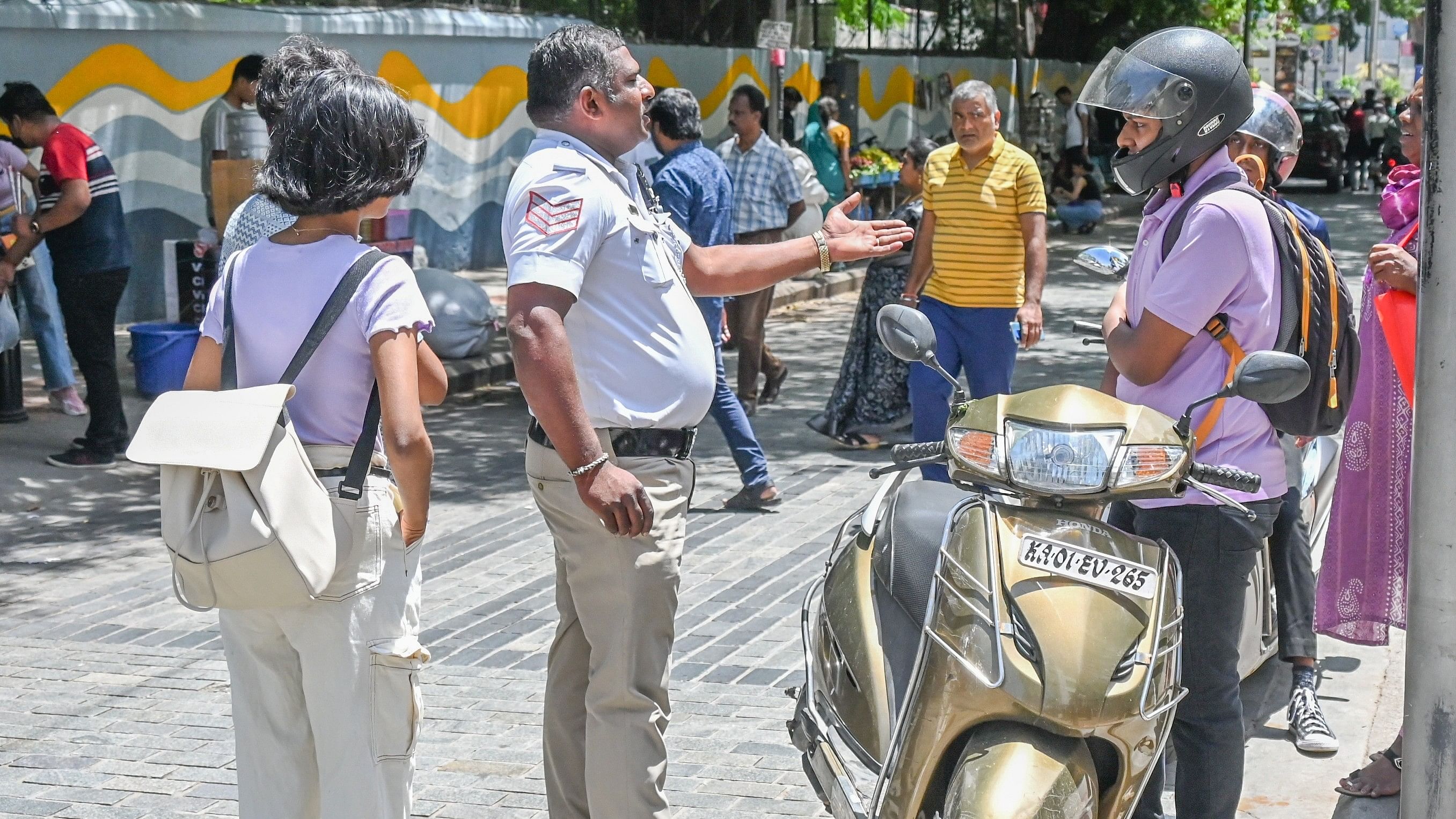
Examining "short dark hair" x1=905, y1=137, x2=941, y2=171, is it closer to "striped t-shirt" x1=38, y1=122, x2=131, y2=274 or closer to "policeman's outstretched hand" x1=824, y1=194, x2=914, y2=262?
"striped t-shirt" x1=38, y1=122, x2=131, y2=274

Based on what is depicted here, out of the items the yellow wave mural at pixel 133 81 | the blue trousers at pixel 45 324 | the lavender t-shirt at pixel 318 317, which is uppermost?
the yellow wave mural at pixel 133 81

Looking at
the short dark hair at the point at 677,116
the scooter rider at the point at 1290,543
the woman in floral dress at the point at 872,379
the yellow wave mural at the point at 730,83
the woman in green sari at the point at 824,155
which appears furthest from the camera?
the yellow wave mural at the point at 730,83

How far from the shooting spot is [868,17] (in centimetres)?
2536

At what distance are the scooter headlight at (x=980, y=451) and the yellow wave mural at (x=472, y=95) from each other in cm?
1312

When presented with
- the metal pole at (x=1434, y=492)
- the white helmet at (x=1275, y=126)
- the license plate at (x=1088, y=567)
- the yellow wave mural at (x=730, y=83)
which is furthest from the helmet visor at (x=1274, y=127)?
the yellow wave mural at (x=730, y=83)

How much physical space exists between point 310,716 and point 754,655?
8.65ft

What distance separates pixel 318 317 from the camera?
10.2 ft

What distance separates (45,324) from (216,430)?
7.46 m

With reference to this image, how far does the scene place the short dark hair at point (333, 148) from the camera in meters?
3.14

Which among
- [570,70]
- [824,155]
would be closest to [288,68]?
[570,70]

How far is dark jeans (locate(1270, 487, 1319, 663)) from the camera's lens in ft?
16.5

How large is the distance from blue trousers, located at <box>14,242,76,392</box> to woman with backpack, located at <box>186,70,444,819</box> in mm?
7108

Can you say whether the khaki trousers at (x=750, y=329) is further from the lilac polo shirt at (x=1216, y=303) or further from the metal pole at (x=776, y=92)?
the metal pole at (x=776, y=92)

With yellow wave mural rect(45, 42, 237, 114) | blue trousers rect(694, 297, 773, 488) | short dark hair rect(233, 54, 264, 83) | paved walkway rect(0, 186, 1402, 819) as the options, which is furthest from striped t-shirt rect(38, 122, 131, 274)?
yellow wave mural rect(45, 42, 237, 114)
